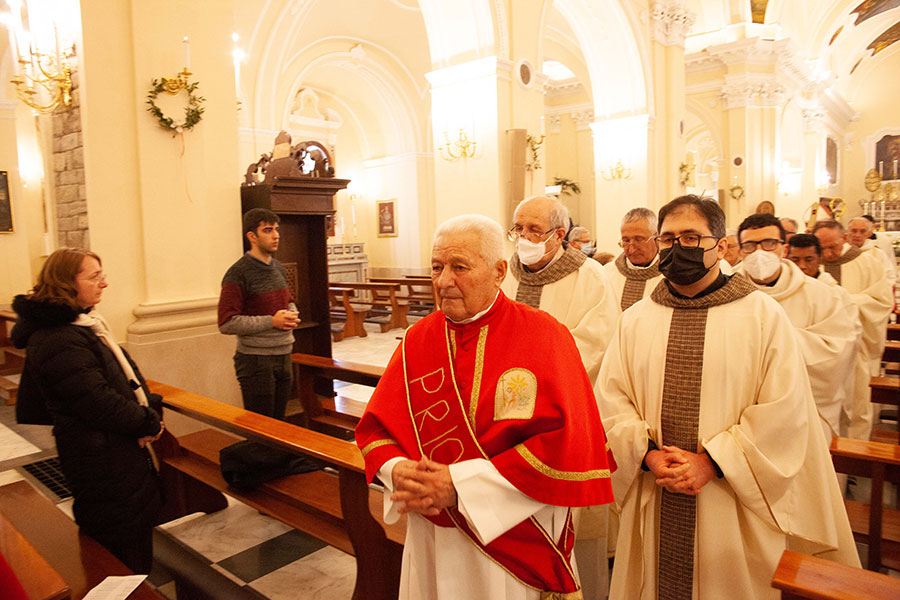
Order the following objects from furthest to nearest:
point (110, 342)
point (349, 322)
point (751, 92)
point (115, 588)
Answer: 1. point (751, 92)
2. point (349, 322)
3. point (110, 342)
4. point (115, 588)

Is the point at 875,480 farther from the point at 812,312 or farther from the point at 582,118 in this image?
the point at 582,118

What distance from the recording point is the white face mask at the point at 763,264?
3.34 meters

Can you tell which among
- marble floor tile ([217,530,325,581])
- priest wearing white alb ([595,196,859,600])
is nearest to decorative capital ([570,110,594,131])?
marble floor tile ([217,530,325,581])

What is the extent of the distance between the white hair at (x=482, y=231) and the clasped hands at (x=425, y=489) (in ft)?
2.02

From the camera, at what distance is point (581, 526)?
268cm

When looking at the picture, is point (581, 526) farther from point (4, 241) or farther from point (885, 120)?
Answer: point (885, 120)

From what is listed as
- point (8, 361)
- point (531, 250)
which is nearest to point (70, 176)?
point (531, 250)

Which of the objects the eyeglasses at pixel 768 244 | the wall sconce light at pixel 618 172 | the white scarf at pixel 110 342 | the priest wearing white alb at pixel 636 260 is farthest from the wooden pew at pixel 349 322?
the eyeglasses at pixel 768 244

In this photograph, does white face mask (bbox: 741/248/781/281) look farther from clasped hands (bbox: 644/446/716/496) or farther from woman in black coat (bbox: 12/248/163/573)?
woman in black coat (bbox: 12/248/163/573)

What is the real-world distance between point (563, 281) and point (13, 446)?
195 inches

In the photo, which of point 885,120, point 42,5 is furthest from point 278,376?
point 885,120

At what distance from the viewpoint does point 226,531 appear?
145 inches

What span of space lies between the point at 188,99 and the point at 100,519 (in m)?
3.24

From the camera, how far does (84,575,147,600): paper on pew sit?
2.23 meters
